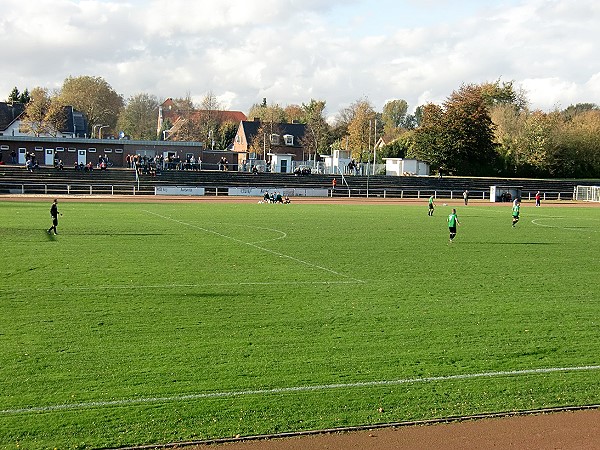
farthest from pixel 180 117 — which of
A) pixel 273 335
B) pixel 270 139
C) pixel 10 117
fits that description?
pixel 273 335

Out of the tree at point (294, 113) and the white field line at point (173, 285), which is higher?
the tree at point (294, 113)

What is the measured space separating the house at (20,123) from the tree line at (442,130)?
178cm

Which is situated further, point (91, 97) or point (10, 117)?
point (91, 97)

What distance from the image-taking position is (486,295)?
713 inches

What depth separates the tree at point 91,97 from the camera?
369 feet

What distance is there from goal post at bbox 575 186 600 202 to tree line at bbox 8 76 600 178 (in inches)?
709

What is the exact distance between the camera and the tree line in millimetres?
90000

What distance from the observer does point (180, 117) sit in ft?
425

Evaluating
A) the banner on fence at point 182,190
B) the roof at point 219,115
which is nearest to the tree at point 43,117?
the banner on fence at point 182,190

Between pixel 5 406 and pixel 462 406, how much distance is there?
6.19m

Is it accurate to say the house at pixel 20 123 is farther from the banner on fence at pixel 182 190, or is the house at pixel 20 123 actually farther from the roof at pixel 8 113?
the banner on fence at pixel 182 190

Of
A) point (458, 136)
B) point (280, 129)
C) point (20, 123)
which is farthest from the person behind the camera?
point (280, 129)

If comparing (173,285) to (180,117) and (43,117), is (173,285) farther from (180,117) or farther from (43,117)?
(180,117)

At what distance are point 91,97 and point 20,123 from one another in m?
22.1
